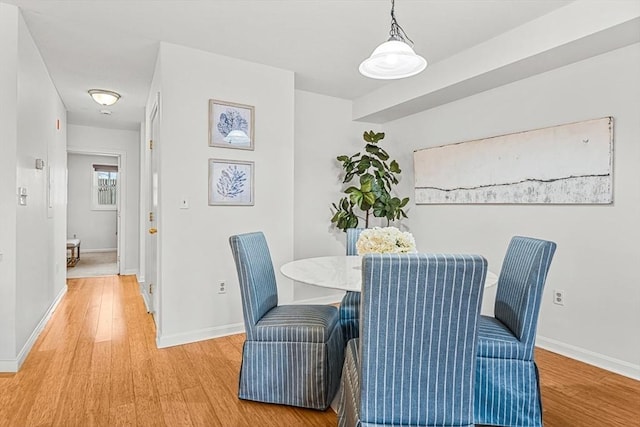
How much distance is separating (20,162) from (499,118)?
3902 mm

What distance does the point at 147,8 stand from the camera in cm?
256

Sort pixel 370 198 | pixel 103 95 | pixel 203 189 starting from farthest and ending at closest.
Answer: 1. pixel 103 95
2. pixel 370 198
3. pixel 203 189

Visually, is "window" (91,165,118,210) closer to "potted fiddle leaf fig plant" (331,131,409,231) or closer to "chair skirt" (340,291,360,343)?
"potted fiddle leaf fig plant" (331,131,409,231)

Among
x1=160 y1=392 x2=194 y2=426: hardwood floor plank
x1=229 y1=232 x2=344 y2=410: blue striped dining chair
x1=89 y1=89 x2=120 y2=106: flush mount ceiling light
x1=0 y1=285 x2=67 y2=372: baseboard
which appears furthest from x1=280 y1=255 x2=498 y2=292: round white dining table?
x1=89 y1=89 x2=120 y2=106: flush mount ceiling light

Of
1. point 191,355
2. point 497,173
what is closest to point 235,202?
point 191,355

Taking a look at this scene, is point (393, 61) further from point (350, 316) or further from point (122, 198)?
point (122, 198)

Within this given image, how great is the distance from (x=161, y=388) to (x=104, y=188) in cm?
843

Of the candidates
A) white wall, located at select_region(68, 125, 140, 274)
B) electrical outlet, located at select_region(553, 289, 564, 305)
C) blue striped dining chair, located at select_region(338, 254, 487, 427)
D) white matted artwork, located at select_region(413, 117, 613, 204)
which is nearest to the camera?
blue striped dining chair, located at select_region(338, 254, 487, 427)

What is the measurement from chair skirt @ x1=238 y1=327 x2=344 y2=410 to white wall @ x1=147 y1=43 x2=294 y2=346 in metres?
1.25

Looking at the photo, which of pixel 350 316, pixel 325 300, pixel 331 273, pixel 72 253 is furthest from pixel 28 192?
pixel 72 253

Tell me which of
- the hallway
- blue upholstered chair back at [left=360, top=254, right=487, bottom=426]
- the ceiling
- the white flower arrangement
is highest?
the ceiling

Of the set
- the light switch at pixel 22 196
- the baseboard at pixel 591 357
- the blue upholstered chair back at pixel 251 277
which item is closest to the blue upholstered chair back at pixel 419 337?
the blue upholstered chair back at pixel 251 277

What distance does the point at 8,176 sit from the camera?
8.35 ft

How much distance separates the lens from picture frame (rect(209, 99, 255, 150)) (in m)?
3.30
